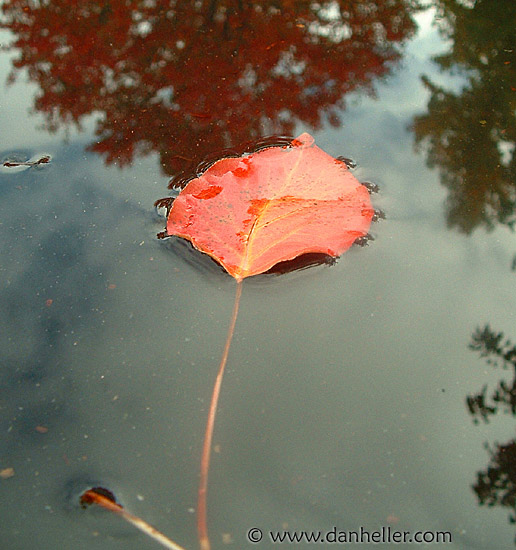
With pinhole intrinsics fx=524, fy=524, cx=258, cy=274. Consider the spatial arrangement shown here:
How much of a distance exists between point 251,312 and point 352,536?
1.51ft

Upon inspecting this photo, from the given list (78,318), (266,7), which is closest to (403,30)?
(266,7)

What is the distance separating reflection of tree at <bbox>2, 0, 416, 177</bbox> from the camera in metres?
1.54

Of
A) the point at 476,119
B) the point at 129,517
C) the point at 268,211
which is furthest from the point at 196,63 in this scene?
the point at 129,517

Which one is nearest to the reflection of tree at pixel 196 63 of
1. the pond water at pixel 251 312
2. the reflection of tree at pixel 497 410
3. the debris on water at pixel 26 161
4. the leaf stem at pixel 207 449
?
the pond water at pixel 251 312

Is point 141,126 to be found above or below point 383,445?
above

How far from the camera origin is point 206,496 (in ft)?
2.83

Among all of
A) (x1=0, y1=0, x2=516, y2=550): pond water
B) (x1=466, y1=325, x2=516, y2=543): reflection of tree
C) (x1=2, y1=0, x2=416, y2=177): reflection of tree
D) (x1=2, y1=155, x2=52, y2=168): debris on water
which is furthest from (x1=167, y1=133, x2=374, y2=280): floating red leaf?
(x1=2, y1=155, x2=52, y2=168): debris on water

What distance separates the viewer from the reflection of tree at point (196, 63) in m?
1.54

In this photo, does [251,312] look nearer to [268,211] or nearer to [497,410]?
[268,211]

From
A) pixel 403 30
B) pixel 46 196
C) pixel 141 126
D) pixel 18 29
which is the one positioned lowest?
pixel 46 196

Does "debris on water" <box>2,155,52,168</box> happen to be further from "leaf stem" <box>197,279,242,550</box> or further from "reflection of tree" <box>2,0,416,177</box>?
"leaf stem" <box>197,279,242,550</box>

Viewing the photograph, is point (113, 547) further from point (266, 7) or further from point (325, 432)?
point (266, 7)

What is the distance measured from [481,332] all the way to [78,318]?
0.84m

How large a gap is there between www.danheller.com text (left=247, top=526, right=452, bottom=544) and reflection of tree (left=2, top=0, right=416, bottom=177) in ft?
3.06
